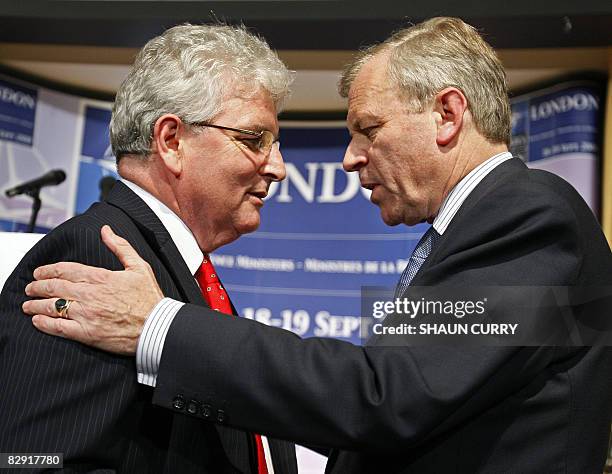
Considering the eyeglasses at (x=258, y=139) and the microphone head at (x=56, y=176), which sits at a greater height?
the microphone head at (x=56, y=176)

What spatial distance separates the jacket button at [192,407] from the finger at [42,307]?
0.28 m

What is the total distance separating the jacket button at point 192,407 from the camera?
1499 mm

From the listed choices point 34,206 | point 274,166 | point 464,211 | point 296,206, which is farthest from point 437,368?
point 34,206

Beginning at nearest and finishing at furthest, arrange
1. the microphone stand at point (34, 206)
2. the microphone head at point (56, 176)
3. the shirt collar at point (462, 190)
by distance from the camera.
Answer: the shirt collar at point (462, 190) → the microphone stand at point (34, 206) → the microphone head at point (56, 176)

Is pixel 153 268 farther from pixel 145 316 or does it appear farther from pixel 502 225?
pixel 502 225

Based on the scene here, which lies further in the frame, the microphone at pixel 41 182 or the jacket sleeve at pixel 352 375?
the microphone at pixel 41 182

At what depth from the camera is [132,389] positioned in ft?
5.01

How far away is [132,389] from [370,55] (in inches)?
41.2

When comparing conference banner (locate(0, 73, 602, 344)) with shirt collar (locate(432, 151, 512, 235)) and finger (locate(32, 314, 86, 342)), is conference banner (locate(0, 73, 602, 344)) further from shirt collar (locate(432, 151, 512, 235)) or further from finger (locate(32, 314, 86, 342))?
finger (locate(32, 314, 86, 342))

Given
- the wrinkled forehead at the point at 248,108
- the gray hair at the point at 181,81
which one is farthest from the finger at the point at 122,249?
the wrinkled forehead at the point at 248,108

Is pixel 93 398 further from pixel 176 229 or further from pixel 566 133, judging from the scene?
pixel 566 133

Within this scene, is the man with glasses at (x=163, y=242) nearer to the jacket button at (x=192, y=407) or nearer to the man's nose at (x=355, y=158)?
the jacket button at (x=192, y=407)

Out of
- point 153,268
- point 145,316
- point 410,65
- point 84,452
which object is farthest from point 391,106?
point 84,452

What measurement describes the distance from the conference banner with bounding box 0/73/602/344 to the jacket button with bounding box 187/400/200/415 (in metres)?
3.18
